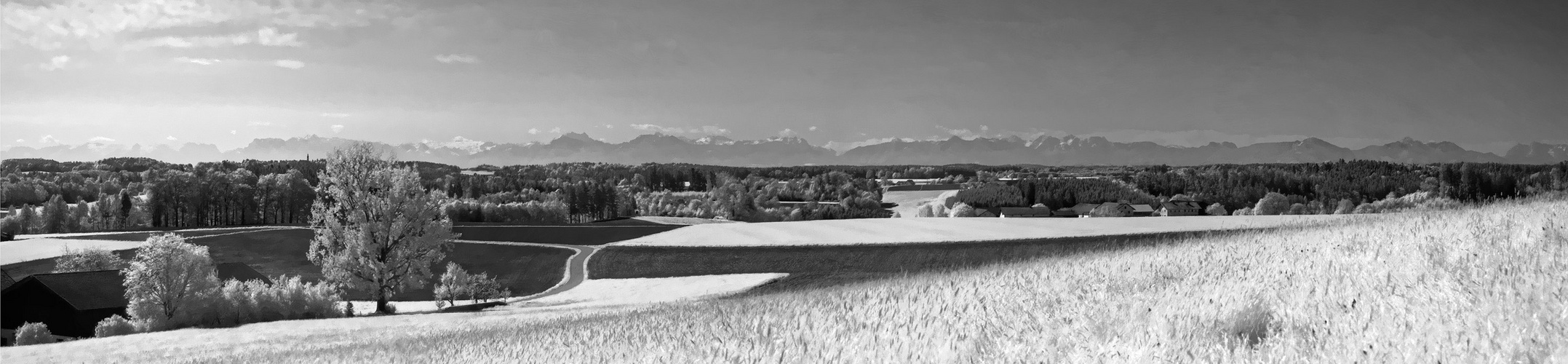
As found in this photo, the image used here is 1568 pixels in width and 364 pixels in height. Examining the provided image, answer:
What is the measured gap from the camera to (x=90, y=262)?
46.4m

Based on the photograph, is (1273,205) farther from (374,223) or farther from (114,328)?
(114,328)

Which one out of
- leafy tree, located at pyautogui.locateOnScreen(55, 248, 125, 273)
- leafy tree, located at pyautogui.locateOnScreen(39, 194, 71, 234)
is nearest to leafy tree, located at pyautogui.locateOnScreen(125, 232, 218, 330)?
leafy tree, located at pyautogui.locateOnScreen(55, 248, 125, 273)

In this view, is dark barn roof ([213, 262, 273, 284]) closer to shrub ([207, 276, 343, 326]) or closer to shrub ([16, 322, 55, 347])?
shrub ([207, 276, 343, 326])

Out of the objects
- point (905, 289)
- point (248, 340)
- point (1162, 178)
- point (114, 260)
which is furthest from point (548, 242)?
point (1162, 178)

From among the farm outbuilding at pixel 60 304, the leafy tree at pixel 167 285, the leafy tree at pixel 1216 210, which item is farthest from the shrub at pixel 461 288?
the leafy tree at pixel 1216 210

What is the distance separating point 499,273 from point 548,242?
1294 cm

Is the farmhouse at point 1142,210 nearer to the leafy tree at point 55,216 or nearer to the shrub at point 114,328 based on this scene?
the shrub at point 114,328

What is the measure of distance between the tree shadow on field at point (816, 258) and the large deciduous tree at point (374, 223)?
1515 cm

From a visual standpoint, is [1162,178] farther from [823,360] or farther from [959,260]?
[823,360]

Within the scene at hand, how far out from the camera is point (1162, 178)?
108 m

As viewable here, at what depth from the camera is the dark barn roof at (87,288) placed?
3206 cm

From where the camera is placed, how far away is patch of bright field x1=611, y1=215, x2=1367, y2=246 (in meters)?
49.2

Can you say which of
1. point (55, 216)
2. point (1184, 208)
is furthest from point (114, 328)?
point (1184, 208)

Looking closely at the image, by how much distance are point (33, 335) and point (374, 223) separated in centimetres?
1123
